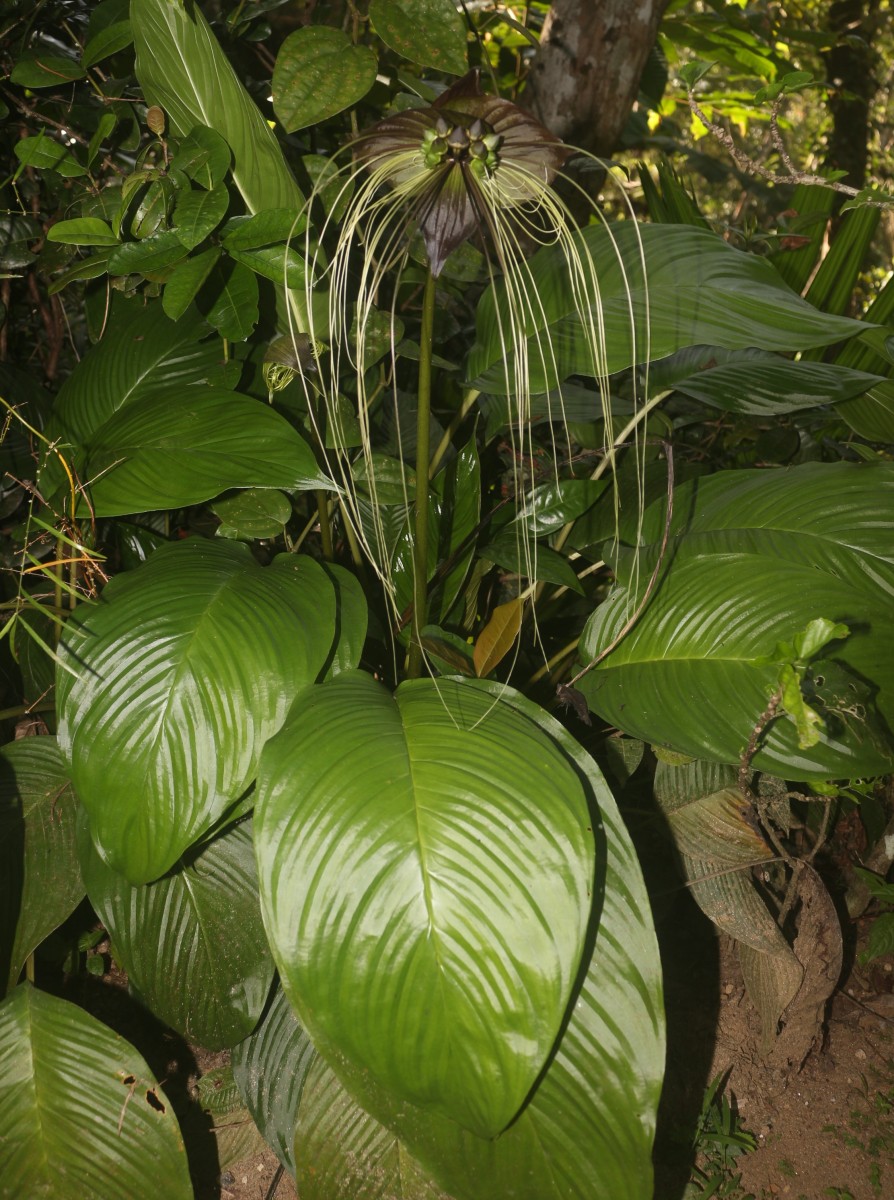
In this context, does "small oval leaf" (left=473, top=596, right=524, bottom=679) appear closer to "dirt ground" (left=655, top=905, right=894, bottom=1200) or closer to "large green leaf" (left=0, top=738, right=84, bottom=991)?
"large green leaf" (left=0, top=738, right=84, bottom=991)

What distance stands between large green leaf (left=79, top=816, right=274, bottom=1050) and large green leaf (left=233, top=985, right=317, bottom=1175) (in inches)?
2.0

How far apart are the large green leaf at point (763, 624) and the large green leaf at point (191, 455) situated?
420 millimetres

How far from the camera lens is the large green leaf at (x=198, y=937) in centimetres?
105

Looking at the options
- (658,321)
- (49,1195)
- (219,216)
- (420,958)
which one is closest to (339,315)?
(219,216)

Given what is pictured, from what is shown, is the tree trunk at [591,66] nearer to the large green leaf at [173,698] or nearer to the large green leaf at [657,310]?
the large green leaf at [657,310]

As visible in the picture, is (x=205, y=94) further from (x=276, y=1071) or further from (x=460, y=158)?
(x=276, y=1071)

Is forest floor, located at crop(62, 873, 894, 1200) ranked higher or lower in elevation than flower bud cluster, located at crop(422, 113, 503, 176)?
lower

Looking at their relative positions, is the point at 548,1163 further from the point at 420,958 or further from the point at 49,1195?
the point at 49,1195

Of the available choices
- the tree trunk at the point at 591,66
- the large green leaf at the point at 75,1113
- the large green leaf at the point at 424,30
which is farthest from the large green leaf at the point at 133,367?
the tree trunk at the point at 591,66

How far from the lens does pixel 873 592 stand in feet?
3.53


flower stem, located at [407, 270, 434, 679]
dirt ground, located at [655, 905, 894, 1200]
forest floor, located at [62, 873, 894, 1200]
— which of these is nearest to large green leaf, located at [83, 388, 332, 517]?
flower stem, located at [407, 270, 434, 679]

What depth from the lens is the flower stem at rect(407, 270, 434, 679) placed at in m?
0.91

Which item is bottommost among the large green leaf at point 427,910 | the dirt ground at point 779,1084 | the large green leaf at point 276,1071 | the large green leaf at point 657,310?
the dirt ground at point 779,1084

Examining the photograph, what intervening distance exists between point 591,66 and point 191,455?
112 cm
